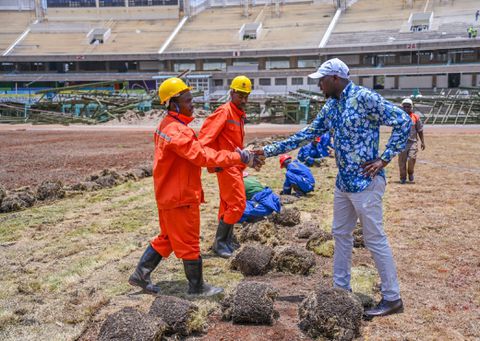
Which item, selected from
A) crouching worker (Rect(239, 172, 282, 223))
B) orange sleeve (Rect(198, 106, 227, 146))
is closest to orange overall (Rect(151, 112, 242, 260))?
orange sleeve (Rect(198, 106, 227, 146))

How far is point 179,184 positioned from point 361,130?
1.54 metres

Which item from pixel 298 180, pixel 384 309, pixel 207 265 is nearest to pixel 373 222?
pixel 384 309

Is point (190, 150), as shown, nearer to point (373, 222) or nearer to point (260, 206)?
point (373, 222)

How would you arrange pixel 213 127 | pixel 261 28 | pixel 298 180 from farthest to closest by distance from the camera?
pixel 261 28, pixel 298 180, pixel 213 127

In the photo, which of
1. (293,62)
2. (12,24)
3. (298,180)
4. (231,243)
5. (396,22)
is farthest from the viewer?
(12,24)

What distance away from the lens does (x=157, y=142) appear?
443 centimetres

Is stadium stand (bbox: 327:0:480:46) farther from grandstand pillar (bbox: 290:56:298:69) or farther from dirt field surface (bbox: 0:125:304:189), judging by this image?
dirt field surface (bbox: 0:125:304:189)

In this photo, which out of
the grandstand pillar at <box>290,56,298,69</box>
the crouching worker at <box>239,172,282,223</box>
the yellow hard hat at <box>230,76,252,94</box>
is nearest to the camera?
the yellow hard hat at <box>230,76,252,94</box>

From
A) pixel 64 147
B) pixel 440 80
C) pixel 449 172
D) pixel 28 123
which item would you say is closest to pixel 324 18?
pixel 440 80

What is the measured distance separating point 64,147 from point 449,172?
14.2 metres

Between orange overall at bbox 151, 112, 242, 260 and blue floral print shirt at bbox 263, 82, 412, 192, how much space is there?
969 millimetres

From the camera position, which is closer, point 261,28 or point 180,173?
point 180,173

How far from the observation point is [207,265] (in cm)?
555

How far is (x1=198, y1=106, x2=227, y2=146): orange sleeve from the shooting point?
5.70 metres
